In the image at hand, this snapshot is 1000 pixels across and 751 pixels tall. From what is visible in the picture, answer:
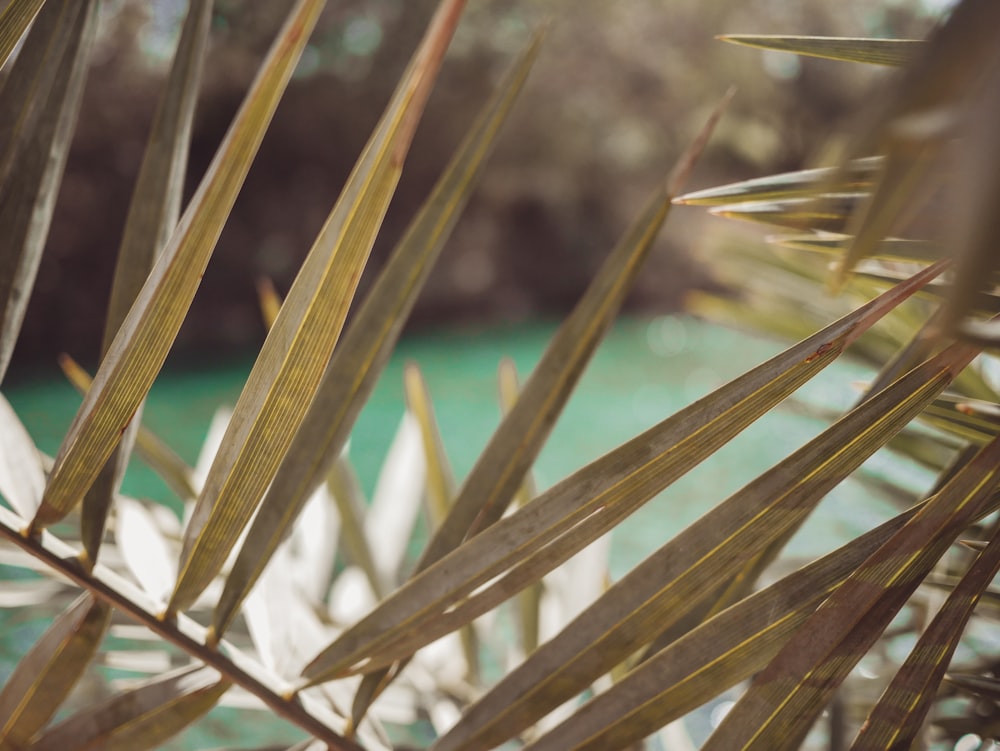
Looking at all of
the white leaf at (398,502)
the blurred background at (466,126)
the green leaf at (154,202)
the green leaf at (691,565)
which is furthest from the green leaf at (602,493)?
the blurred background at (466,126)

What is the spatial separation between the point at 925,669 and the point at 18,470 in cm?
35

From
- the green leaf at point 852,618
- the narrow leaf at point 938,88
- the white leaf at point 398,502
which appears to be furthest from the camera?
the white leaf at point 398,502

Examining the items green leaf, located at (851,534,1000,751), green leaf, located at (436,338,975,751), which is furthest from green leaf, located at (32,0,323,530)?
green leaf, located at (851,534,1000,751)

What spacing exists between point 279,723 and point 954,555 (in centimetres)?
85

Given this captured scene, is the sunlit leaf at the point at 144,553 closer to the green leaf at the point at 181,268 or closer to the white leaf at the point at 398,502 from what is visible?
the green leaf at the point at 181,268

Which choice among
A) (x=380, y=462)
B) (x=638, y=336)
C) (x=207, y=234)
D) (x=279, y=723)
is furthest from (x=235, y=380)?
(x=207, y=234)

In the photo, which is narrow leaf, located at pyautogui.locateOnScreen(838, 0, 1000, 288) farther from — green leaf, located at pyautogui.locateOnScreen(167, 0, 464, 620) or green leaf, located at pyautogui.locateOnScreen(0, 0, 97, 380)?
green leaf, located at pyautogui.locateOnScreen(0, 0, 97, 380)

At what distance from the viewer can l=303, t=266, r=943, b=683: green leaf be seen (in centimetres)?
22

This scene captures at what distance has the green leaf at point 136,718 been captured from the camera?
321 millimetres

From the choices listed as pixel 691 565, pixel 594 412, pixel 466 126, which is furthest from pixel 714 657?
pixel 466 126

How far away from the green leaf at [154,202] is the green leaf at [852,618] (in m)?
0.27

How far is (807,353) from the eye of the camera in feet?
0.73

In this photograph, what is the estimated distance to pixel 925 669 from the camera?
0.74 ft

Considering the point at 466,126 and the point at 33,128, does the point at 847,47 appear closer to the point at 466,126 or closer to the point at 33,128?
the point at 33,128
